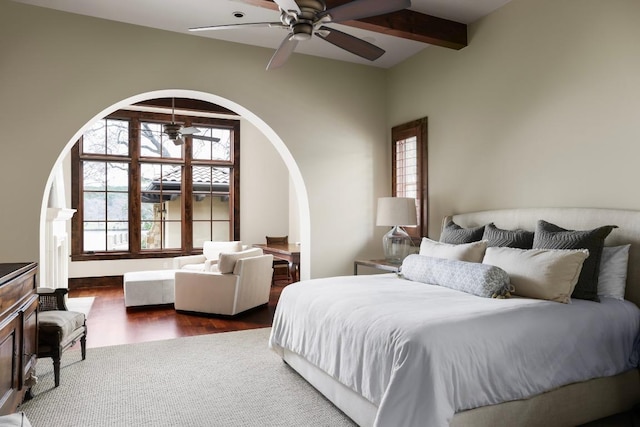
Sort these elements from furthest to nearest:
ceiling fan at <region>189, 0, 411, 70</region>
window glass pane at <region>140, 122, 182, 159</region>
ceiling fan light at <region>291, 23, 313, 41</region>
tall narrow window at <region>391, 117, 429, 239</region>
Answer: window glass pane at <region>140, 122, 182, 159</region>, tall narrow window at <region>391, 117, 429, 239</region>, ceiling fan light at <region>291, 23, 313, 41</region>, ceiling fan at <region>189, 0, 411, 70</region>

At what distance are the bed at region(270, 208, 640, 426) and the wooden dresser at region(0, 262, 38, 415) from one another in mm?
1606

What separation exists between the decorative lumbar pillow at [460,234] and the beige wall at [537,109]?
1.19 ft

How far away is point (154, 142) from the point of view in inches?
314

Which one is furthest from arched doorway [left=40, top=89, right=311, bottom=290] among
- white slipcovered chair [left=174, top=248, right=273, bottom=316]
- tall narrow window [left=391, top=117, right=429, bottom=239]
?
tall narrow window [left=391, top=117, right=429, bottom=239]

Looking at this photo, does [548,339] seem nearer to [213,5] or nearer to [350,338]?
[350,338]

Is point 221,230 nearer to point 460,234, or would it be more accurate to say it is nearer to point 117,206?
point 117,206

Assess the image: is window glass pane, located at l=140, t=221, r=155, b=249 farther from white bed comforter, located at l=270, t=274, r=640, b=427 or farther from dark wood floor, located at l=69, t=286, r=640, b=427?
white bed comforter, located at l=270, t=274, r=640, b=427

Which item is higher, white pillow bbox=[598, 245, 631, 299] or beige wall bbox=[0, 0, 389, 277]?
beige wall bbox=[0, 0, 389, 277]

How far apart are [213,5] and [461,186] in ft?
9.29

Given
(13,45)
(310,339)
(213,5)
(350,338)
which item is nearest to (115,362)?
(310,339)

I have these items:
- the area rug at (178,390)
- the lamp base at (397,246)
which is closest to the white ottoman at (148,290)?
the area rug at (178,390)

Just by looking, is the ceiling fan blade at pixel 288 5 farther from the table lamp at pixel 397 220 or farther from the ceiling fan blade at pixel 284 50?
the table lamp at pixel 397 220

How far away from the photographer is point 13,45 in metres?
3.78

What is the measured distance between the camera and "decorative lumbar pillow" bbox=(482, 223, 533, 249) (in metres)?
3.32
